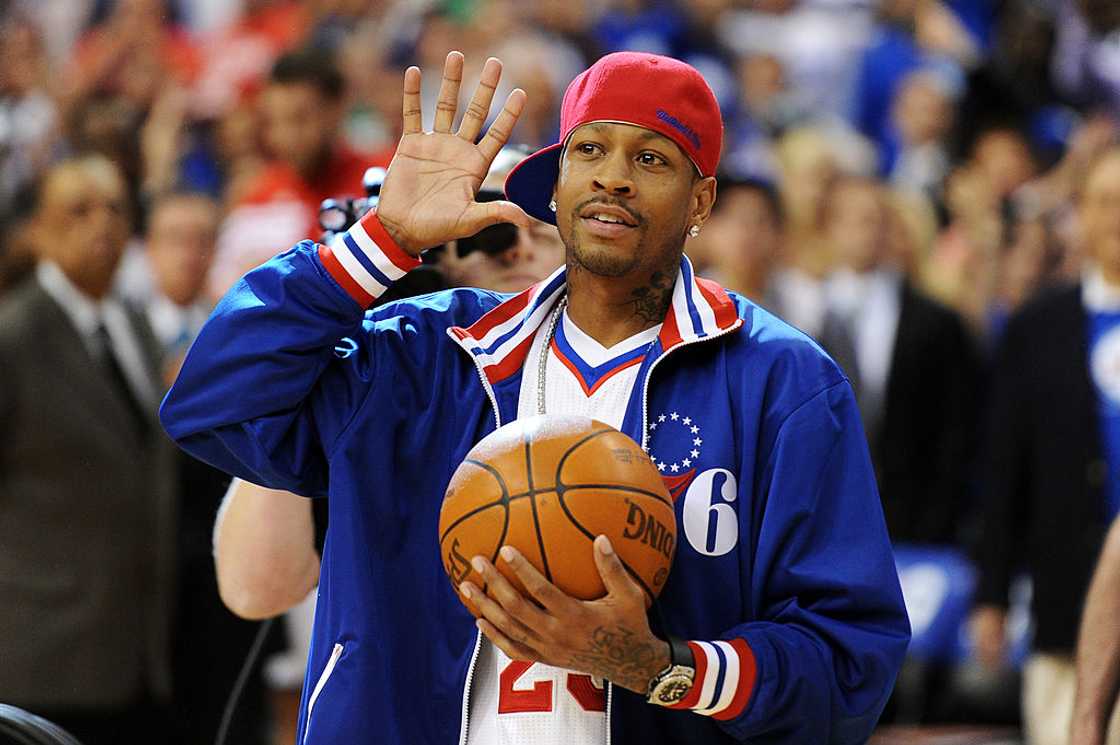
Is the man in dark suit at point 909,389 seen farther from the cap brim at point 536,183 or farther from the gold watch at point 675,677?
the gold watch at point 675,677

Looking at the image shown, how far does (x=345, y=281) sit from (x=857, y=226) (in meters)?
6.38

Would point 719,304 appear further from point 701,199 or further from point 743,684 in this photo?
point 743,684

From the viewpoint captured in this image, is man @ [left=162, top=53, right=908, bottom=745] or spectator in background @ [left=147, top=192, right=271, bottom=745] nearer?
man @ [left=162, top=53, right=908, bottom=745]

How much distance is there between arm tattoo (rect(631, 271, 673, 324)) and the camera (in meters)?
3.75

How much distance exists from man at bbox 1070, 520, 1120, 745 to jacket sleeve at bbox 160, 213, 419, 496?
2032mm

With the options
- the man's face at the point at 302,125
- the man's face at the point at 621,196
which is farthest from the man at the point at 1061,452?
the man's face at the point at 621,196

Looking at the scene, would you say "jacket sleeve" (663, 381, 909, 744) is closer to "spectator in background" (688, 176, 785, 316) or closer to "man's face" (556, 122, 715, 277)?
"man's face" (556, 122, 715, 277)

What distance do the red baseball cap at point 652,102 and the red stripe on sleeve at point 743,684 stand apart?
102 centimetres

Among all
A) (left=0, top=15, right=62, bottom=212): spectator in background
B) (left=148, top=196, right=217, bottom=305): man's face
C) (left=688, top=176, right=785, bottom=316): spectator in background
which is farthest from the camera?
(left=0, top=15, right=62, bottom=212): spectator in background

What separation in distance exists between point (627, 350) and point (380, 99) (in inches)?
322

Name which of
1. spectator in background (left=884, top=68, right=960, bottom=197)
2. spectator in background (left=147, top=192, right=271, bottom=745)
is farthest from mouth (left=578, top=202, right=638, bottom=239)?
spectator in background (left=884, top=68, right=960, bottom=197)

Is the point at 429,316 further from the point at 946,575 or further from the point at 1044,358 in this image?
the point at 946,575

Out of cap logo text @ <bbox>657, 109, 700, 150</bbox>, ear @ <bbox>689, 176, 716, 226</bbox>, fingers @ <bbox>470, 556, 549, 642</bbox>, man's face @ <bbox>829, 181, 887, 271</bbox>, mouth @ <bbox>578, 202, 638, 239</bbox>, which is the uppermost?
man's face @ <bbox>829, 181, 887, 271</bbox>

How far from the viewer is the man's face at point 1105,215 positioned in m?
7.13
